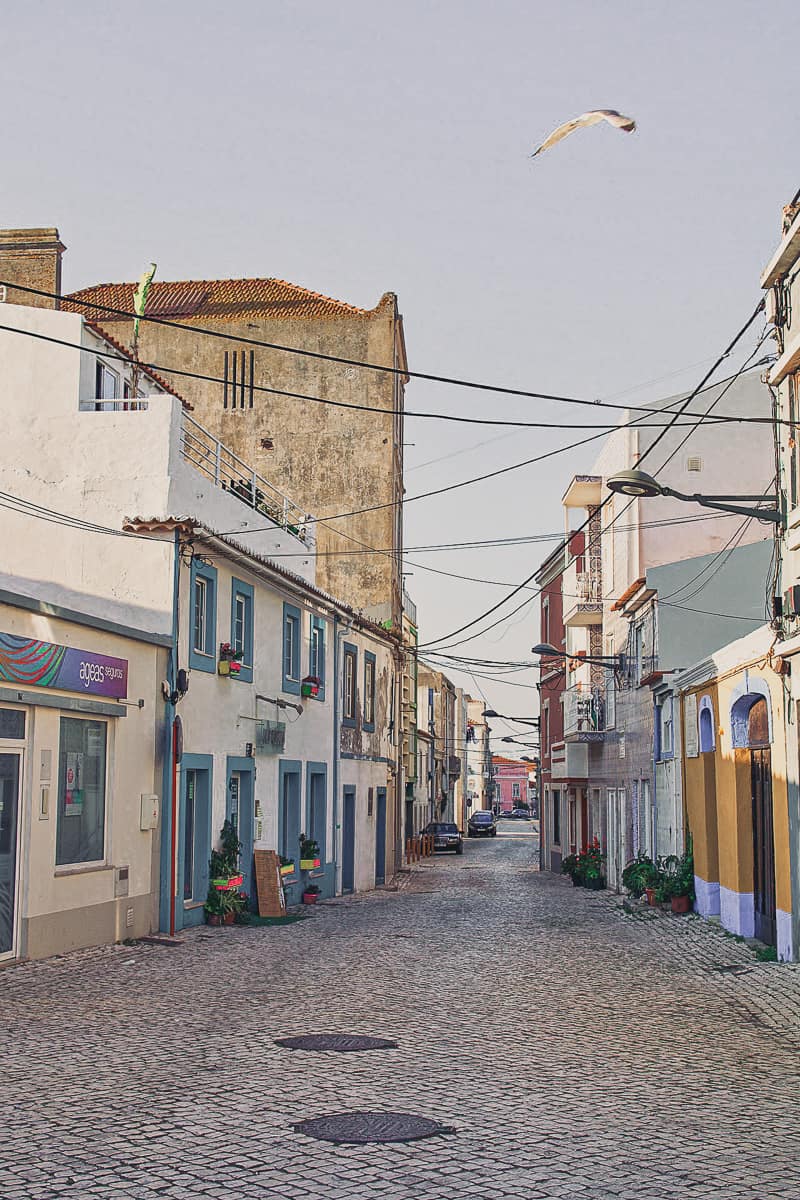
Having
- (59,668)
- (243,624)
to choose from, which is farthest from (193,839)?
(59,668)

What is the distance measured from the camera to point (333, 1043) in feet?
32.4

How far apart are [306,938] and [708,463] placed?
16703mm

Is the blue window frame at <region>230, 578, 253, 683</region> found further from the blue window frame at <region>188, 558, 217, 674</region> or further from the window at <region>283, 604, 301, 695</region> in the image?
the window at <region>283, 604, 301, 695</region>

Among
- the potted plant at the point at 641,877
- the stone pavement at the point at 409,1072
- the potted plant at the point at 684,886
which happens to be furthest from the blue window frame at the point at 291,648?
the stone pavement at the point at 409,1072

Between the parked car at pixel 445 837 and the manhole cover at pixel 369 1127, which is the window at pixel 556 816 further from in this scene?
the manhole cover at pixel 369 1127

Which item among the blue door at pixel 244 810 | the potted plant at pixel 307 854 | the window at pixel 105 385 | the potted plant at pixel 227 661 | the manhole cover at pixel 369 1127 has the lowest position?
the manhole cover at pixel 369 1127

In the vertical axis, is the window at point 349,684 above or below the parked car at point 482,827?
above

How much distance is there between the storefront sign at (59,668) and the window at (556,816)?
3099cm

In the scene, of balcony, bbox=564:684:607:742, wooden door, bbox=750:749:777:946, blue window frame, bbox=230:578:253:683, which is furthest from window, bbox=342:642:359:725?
wooden door, bbox=750:749:777:946

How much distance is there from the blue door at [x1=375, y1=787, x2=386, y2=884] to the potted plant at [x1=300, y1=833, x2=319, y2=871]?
8.04 m

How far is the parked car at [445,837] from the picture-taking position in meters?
56.9

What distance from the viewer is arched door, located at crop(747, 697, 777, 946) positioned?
16.9m

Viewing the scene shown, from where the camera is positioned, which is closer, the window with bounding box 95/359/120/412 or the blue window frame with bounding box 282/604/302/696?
the window with bounding box 95/359/120/412

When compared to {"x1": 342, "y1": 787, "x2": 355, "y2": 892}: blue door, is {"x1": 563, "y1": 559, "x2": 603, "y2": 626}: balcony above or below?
above
